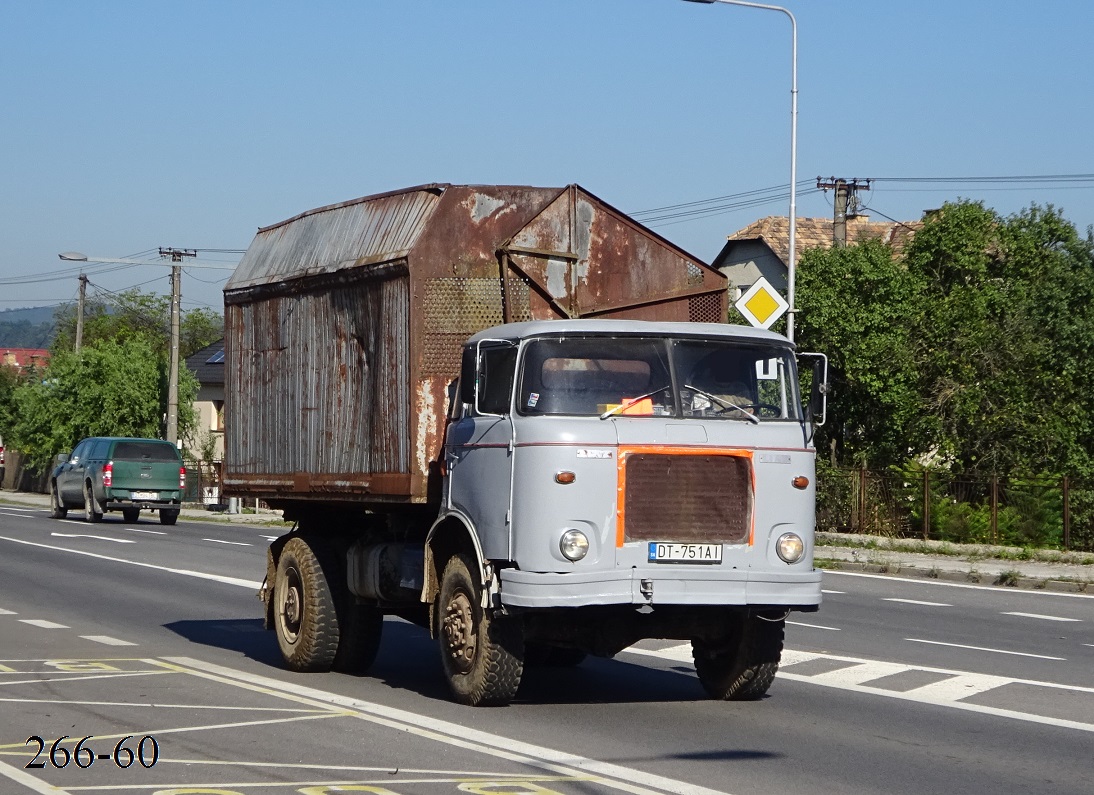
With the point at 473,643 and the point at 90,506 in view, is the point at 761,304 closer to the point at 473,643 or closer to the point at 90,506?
the point at 473,643

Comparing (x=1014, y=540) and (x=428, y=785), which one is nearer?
(x=428, y=785)

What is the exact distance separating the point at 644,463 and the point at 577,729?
5.17 feet

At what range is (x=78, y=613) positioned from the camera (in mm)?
16953

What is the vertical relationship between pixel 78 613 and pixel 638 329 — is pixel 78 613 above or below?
below

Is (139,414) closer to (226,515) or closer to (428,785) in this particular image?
(226,515)

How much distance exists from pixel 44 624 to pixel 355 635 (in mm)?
4959

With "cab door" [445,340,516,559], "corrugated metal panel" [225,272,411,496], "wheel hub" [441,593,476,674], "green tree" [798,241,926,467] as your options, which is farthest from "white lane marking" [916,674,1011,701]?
"green tree" [798,241,926,467]

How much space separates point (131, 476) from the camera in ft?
125

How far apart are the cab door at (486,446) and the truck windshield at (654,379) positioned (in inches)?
8.1

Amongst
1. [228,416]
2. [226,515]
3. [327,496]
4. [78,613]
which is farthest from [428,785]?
[226,515]

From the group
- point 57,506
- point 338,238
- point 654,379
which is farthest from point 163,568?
point 57,506

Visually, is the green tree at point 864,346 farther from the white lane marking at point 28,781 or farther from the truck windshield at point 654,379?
the white lane marking at point 28,781

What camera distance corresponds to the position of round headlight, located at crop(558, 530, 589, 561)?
30.9 feet

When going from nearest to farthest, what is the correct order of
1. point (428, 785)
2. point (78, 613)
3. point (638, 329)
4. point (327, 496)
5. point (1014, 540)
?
point (428, 785)
point (638, 329)
point (327, 496)
point (78, 613)
point (1014, 540)
